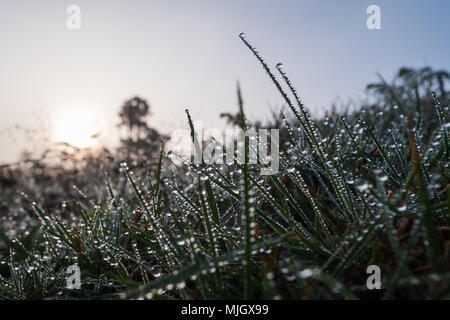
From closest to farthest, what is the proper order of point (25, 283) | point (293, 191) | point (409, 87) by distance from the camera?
point (25, 283), point (293, 191), point (409, 87)

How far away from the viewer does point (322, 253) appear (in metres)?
0.65

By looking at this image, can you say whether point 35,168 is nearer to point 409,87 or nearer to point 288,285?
point 288,285

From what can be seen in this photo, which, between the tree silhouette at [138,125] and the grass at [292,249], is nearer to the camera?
the grass at [292,249]

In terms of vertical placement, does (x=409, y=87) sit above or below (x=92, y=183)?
above

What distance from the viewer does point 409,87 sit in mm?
2975

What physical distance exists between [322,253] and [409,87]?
2882 mm

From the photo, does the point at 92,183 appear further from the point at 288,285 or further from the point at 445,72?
the point at 445,72

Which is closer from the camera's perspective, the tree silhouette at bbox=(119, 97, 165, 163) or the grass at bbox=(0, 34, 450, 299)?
the grass at bbox=(0, 34, 450, 299)

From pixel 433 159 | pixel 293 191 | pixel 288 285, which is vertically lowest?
pixel 288 285

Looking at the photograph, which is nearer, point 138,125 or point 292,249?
point 292,249

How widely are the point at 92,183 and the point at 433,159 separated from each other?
2318mm

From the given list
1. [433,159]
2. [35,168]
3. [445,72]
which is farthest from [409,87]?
[35,168]
